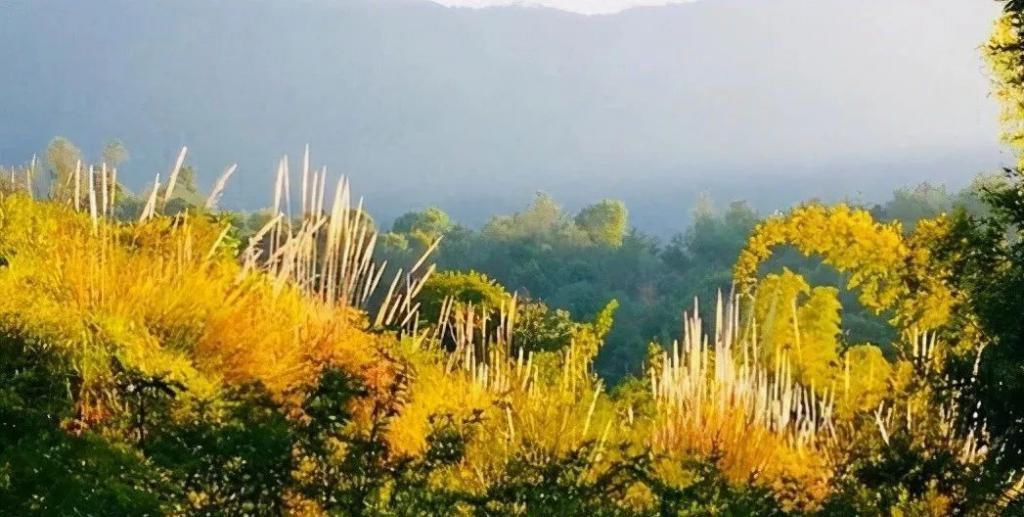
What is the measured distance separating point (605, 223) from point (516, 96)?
7920 centimetres

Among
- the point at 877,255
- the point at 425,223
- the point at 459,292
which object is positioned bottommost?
the point at 425,223

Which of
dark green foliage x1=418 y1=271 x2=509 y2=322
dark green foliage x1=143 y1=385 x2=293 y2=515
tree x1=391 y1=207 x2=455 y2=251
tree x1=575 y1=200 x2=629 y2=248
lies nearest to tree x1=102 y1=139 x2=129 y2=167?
dark green foliage x1=143 y1=385 x2=293 y2=515

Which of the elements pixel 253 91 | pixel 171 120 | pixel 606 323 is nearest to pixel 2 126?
pixel 171 120

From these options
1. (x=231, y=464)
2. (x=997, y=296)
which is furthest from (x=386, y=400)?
(x=997, y=296)

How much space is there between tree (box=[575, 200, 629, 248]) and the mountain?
122ft

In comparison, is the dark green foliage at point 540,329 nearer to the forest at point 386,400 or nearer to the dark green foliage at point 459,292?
the dark green foliage at point 459,292

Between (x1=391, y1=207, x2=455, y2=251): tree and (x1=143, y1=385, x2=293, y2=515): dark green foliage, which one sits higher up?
(x1=143, y1=385, x2=293, y2=515): dark green foliage

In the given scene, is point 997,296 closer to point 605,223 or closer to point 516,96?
point 605,223

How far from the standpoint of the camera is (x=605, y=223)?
41.9 metres

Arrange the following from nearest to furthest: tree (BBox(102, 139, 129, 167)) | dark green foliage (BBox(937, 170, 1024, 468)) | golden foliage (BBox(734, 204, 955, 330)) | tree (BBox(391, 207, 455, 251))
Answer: dark green foliage (BBox(937, 170, 1024, 468))
tree (BBox(102, 139, 129, 167))
golden foliage (BBox(734, 204, 955, 330))
tree (BBox(391, 207, 455, 251))

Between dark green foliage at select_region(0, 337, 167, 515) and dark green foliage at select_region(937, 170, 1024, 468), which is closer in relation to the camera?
dark green foliage at select_region(0, 337, 167, 515)

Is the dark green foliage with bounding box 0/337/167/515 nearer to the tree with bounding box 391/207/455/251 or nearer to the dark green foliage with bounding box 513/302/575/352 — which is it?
the dark green foliage with bounding box 513/302/575/352

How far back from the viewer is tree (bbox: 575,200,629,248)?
41.3m

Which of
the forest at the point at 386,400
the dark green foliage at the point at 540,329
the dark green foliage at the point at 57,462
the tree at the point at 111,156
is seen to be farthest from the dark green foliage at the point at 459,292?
the dark green foliage at the point at 57,462
